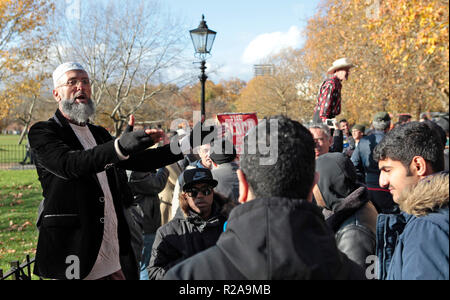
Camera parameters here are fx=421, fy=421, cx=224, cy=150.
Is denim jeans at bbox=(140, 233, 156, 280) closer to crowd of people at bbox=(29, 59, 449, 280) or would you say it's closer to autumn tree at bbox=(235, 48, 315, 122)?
crowd of people at bbox=(29, 59, 449, 280)

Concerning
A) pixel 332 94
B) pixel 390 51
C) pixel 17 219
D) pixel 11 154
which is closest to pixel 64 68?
pixel 332 94

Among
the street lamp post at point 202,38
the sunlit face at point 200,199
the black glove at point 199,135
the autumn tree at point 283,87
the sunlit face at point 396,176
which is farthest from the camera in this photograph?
the autumn tree at point 283,87

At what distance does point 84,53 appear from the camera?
21.7m

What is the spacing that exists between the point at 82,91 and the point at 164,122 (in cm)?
2432

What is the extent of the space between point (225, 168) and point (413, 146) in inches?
88.6

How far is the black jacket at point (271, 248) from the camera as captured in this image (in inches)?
52.2

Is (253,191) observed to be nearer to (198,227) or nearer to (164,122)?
(198,227)

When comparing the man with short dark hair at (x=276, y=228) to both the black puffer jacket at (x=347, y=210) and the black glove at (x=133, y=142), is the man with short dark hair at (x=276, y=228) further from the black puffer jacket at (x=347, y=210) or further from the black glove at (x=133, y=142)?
the black puffer jacket at (x=347, y=210)

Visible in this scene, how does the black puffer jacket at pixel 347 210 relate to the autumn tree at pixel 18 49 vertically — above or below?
below

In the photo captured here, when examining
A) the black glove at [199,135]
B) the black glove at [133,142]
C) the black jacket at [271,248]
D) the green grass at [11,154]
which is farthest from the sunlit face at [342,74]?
the green grass at [11,154]

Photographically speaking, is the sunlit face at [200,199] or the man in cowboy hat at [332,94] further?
the man in cowboy hat at [332,94]

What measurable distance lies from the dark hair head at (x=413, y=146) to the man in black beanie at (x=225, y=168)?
1862mm

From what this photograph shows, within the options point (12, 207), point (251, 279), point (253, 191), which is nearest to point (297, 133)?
point (253, 191)

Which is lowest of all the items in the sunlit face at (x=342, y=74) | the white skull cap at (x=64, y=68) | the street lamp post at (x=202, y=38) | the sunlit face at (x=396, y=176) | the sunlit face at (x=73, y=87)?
the sunlit face at (x=396, y=176)
